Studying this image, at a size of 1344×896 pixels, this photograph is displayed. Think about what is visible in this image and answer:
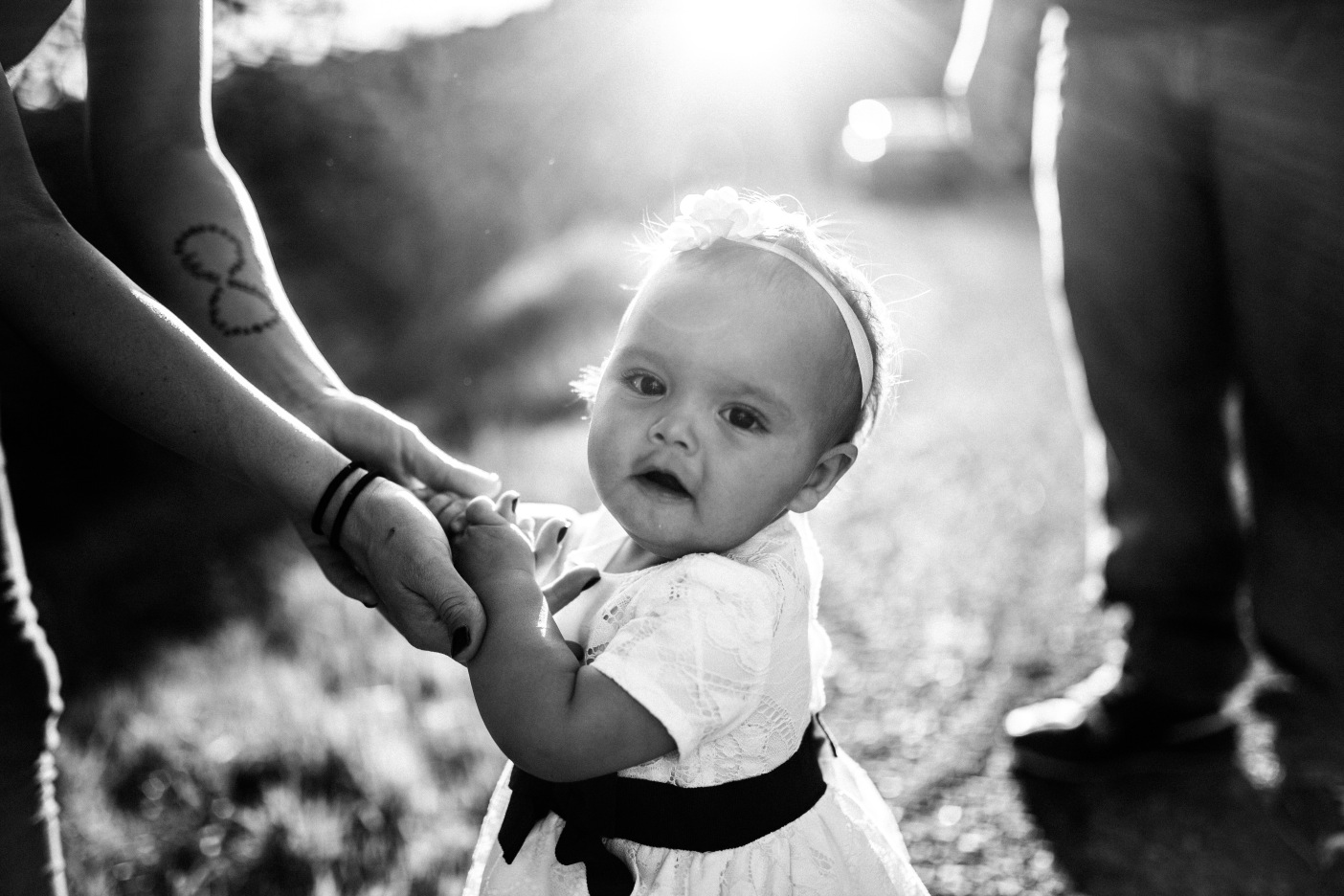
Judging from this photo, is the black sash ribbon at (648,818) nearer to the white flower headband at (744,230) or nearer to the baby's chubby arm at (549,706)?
the baby's chubby arm at (549,706)

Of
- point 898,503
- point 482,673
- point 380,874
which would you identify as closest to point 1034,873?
point 380,874

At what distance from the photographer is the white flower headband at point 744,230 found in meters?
1.56

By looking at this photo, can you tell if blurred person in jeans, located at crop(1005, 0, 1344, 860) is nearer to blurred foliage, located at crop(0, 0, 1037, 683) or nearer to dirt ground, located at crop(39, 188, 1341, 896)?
dirt ground, located at crop(39, 188, 1341, 896)

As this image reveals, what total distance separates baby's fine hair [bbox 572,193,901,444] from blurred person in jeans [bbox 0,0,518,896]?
1.38 ft

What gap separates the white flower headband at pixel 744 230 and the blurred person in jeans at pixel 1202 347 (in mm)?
1262

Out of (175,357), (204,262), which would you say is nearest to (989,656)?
(204,262)

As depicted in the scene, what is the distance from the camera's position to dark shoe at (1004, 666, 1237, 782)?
2857 millimetres

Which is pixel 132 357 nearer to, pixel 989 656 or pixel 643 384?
pixel 643 384

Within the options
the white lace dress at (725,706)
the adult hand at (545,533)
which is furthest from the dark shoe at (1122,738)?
the adult hand at (545,533)

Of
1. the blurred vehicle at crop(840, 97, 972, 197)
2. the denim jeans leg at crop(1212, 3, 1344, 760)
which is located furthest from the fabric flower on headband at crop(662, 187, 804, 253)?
the blurred vehicle at crop(840, 97, 972, 197)

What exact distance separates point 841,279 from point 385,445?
74 cm

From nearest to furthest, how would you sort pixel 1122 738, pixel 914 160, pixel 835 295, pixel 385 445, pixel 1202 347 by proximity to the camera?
pixel 835 295, pixel 385 445, pixel 1202 347, pixel 1122 738, pixel 914 160

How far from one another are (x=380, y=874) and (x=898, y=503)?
119 inches

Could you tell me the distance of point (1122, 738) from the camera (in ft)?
9.45
